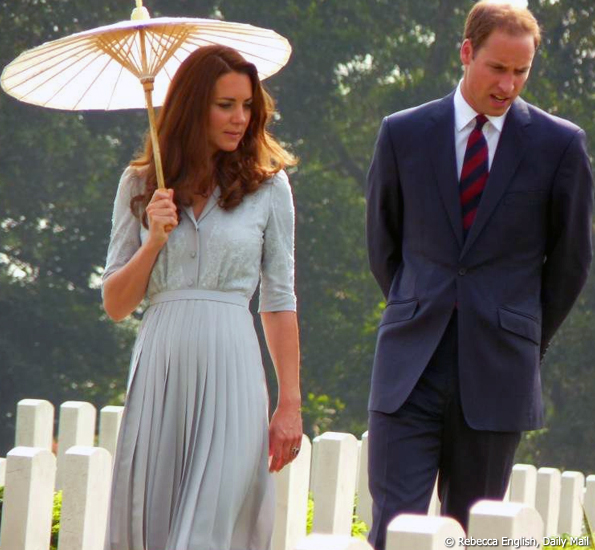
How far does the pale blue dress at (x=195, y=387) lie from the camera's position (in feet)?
12.1

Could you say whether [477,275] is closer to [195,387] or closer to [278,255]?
[278,255]

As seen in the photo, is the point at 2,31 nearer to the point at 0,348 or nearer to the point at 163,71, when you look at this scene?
the point at 0,348

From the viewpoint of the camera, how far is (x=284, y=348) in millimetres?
3766

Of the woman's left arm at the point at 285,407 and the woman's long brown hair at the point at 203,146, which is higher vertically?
the woman's long brown hair at the point at 203,146

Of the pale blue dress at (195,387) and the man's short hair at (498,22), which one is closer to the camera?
the pale blue dress at (195,387)

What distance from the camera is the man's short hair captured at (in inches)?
150

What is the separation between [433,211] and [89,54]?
106cm

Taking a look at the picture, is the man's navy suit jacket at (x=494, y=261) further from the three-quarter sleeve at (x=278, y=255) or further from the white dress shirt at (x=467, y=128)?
the three-quarter sleeve at (x=278, y=255)

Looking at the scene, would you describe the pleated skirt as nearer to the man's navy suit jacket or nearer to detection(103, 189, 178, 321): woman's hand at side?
detection(103, 189, 178, 321): woman's hand at side

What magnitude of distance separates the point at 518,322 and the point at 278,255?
633mm

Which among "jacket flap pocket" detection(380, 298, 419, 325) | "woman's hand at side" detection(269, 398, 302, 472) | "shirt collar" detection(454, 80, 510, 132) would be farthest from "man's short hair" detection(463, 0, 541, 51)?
"woman's hand at side" detection(269, 398, 302, 472)

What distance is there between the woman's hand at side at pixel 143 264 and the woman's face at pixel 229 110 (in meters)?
0.21

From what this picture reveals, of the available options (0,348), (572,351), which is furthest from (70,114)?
(572,351)

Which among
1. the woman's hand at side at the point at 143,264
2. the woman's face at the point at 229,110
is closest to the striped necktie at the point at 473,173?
the woman's face at the point at 229,110
